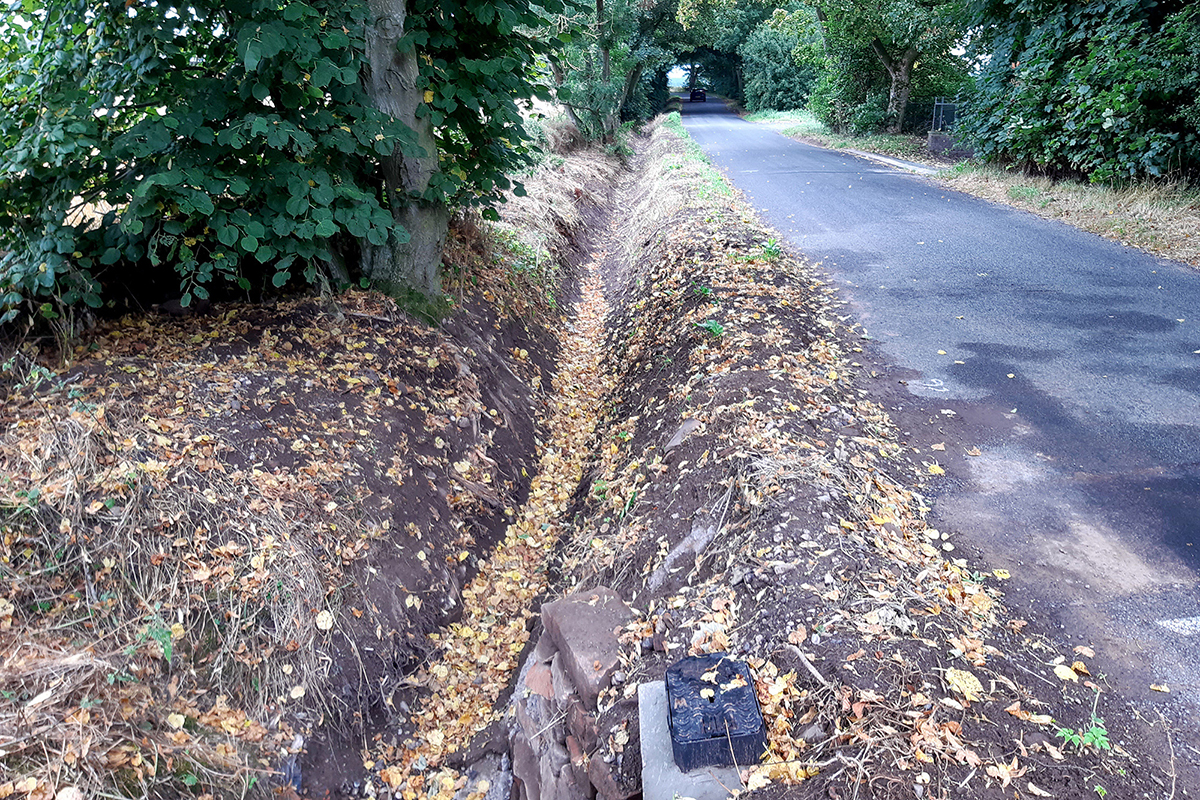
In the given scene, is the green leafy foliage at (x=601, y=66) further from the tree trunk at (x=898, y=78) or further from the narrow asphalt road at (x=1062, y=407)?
the narrow asphalt road at (x=1062, y=407)

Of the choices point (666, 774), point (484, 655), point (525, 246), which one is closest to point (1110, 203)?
point (525, 246)

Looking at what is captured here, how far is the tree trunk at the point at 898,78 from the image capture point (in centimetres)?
2009

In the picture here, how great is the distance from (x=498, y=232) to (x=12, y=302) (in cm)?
519

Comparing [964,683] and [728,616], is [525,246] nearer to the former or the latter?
[728,616]

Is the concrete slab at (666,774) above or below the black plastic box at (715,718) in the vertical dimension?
below

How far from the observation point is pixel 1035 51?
11.9 meters

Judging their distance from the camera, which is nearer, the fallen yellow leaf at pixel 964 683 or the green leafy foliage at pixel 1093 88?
the fallen yellow leaf at pixel 964 683

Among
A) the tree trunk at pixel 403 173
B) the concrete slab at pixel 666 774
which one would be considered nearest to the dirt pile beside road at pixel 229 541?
the tree trunk at pixel 403 173

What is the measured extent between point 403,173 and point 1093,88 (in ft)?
35.4

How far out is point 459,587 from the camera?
4.21 metres

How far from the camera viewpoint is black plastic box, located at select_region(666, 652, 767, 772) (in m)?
2.38

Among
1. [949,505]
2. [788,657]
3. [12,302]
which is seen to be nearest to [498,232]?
[12,302]

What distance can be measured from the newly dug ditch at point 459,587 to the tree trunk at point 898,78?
18.5 metres

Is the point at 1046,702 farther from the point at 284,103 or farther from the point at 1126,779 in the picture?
the point at 284,103
